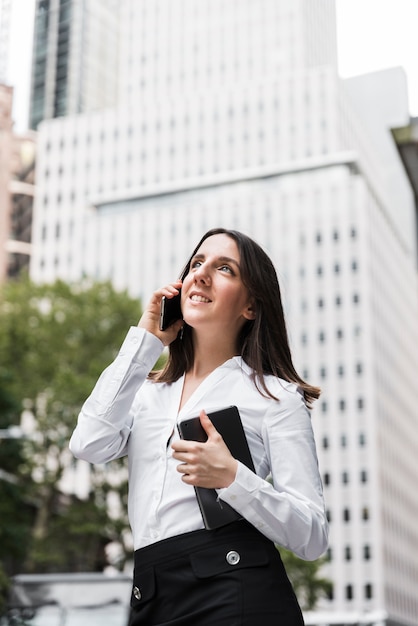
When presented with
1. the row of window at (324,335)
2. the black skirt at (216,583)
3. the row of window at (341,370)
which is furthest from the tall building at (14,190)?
the black skirt at (216,583)

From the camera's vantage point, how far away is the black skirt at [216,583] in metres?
2.35

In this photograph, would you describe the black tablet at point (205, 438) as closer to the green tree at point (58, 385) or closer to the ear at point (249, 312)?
the ear at point (249, 312)

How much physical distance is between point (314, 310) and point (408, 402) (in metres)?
19.7

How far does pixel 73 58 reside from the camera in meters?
144

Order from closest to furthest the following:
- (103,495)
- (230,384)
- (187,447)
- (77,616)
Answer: (187,447), (230,384), (77,616), (103,495)

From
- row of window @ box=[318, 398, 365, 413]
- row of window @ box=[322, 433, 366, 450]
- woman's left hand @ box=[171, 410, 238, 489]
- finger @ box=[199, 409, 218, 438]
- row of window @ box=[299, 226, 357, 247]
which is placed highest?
row of window @ box=[299, 226, 357, 247]

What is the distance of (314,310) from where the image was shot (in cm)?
8662

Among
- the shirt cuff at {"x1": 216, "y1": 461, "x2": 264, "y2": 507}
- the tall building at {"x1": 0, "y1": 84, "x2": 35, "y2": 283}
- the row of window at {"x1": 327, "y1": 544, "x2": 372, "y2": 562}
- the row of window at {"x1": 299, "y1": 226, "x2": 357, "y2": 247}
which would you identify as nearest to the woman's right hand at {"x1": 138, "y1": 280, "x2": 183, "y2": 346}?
the shirt cuff at {"x1": 216, "y1": 461, "x2": 264, "y2": 507}

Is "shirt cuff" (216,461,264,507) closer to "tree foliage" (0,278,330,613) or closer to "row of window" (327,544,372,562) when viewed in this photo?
"tree foliage" (0,278,330,613)

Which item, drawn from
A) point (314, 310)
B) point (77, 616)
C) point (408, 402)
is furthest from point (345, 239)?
point (77, 616)

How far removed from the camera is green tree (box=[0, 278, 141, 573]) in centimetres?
3216

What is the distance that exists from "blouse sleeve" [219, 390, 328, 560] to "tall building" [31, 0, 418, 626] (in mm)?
76442

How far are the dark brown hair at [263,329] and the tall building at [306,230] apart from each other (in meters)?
76.2

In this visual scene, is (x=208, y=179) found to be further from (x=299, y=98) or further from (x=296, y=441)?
(x=296, y=441)
